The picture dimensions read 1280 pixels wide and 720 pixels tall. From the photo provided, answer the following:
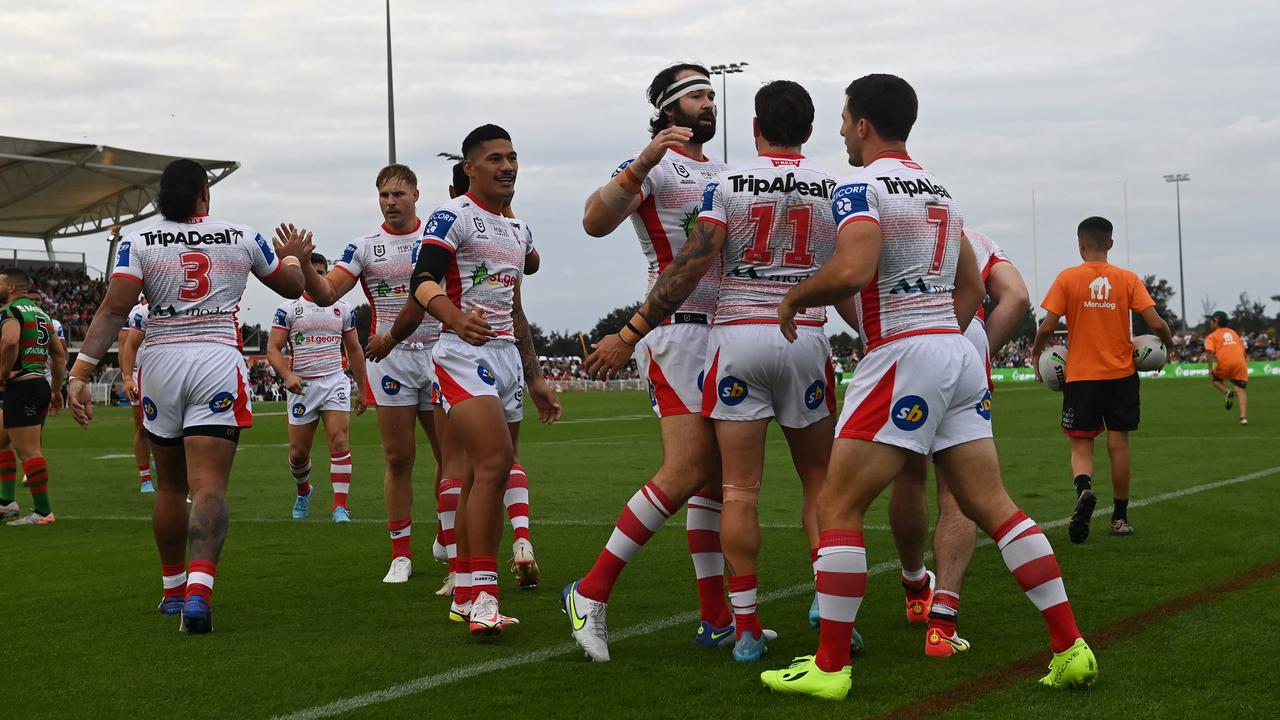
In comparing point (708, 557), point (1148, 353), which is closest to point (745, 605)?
point (708, 557)

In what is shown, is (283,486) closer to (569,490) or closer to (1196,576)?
(569,490)

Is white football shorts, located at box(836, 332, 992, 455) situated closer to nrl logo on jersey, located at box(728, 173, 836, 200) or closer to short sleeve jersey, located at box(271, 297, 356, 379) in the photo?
nrl logo on jersey, located at box(728, 173, 836, 200)

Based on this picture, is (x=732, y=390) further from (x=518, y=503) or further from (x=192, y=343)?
(x=192, y=343)

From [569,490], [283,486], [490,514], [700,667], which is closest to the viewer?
[700,667]

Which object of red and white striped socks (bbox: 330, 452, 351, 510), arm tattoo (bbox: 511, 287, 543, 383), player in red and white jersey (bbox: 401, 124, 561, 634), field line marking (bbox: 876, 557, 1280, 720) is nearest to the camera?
field line marking (bbox: 876, 557, 1280, 720)

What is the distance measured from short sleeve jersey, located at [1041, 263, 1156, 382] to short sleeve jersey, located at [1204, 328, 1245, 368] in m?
14.8

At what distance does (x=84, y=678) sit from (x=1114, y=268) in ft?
23.0

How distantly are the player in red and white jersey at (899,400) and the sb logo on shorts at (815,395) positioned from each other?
537mm

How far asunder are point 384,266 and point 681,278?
11.7 feet

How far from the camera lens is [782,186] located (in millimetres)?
5199

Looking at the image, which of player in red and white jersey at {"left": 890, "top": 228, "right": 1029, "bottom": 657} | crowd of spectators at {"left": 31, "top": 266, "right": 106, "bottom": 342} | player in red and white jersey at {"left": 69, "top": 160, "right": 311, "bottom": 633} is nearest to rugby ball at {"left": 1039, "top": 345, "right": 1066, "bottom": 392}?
player in red and white jersey at {"left": 890, "top": 228, "right": 1029, "bottom": 657}

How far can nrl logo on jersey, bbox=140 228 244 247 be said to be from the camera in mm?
6320

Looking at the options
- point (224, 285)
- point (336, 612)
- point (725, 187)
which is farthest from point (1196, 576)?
point (224, 285)

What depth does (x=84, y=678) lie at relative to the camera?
17.1 feet
